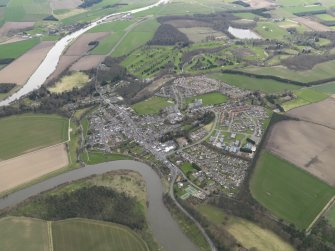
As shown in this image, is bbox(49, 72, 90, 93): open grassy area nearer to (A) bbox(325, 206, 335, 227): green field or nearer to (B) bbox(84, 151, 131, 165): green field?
(B) bbox(84, 151, 131, 165): green field

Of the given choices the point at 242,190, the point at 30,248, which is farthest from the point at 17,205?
the point at 242,190

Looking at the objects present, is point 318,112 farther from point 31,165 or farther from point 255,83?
point 31,165

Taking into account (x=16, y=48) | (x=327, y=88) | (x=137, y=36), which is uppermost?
(x=16, y=48)

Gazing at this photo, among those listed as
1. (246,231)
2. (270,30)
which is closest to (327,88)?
(270,30)

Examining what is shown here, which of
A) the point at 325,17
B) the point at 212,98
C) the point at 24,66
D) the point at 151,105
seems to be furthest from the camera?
the point at 325,17

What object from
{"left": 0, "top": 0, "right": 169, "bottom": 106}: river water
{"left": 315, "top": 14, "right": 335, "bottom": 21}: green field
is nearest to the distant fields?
{"left": 0, "top": 0, "right": 169, "bottom": 106}: river water

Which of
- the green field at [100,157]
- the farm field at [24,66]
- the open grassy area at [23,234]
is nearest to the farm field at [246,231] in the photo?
the green field at [100,157]
